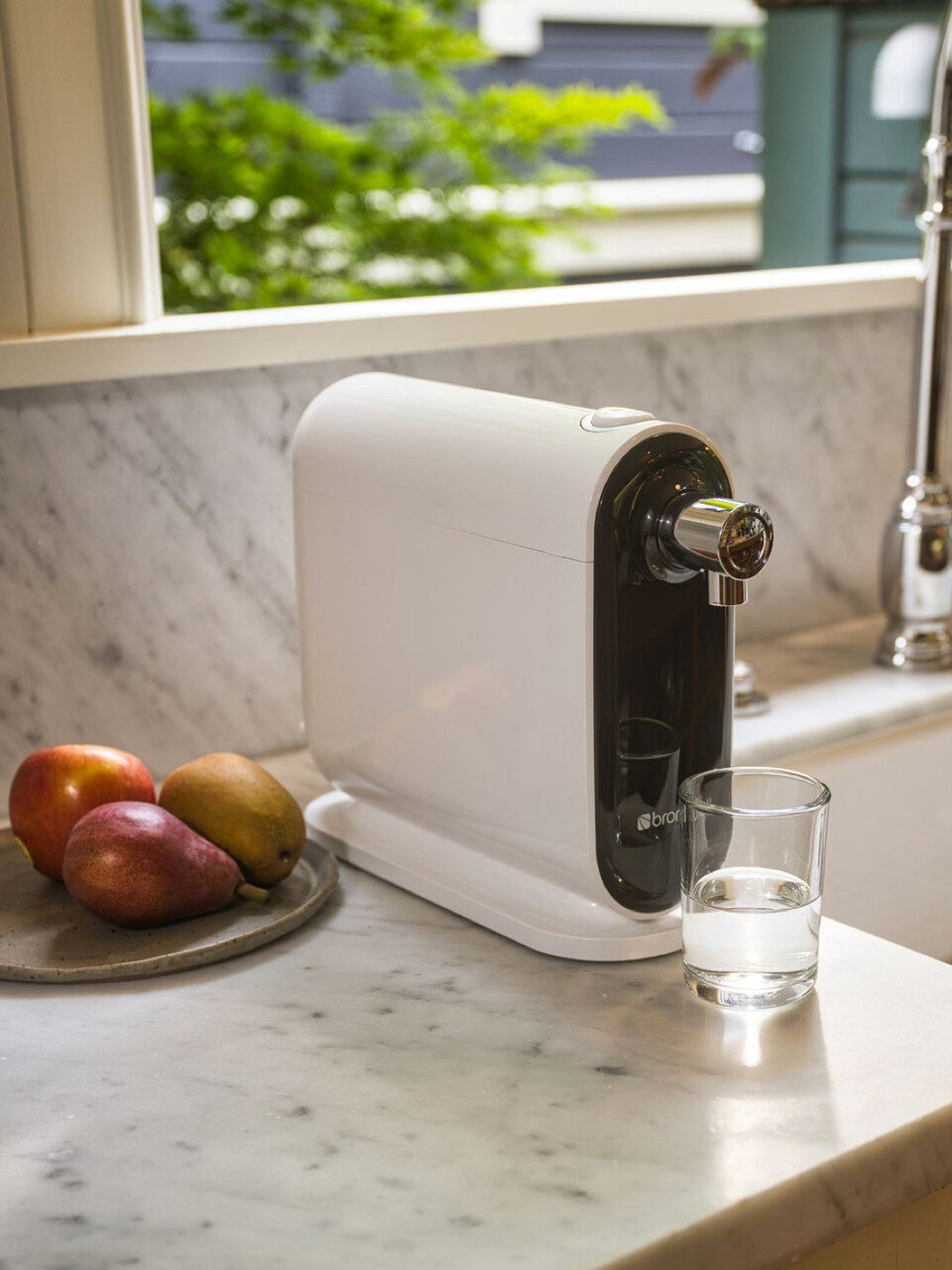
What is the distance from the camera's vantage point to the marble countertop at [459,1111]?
54cm

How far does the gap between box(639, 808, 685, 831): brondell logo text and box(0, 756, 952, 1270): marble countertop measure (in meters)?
0.07

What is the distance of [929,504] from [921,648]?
121 millimetres

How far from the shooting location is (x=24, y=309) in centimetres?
97

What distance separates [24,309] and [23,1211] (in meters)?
0.60

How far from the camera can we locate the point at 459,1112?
0.62 m

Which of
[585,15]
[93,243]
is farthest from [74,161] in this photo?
[585,15]

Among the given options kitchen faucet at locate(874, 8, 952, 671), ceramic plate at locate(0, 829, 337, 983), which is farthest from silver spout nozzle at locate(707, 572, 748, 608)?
kitchen faucet at locate(874, 8, 952, 671)

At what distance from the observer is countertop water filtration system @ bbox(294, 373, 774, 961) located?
72 cm

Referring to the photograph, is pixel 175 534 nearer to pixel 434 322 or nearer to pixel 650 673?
pixel 434 322

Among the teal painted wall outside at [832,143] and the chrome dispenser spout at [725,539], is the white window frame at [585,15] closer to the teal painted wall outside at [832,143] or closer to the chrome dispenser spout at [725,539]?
the teal painted wall outside at [832,143]

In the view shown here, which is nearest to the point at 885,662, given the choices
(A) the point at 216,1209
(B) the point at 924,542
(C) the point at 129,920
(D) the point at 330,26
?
(B) the point at 924,542

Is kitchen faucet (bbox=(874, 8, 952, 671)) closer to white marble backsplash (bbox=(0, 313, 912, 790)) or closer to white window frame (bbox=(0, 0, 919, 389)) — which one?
white marble backsplash (bbox=(0, 313, 912, 790))

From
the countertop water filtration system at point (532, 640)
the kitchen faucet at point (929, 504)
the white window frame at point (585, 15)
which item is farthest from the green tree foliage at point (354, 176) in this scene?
Answer: the countertop water filtration system at point (532, 640)

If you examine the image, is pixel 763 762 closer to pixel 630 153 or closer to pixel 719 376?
pixel 719 376
